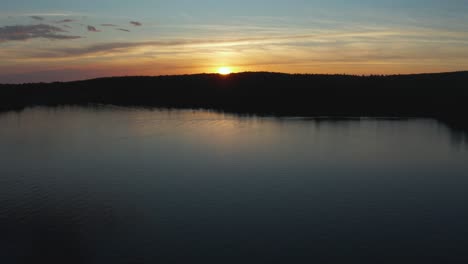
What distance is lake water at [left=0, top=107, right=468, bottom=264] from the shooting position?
74.0 ft

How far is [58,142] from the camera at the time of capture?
189 feet

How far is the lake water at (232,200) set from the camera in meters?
22.5

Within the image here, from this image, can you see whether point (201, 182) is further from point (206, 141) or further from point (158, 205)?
point (206, 141)

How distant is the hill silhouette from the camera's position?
351 ft

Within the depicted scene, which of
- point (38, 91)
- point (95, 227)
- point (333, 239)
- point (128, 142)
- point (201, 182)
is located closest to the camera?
point (333, 239)

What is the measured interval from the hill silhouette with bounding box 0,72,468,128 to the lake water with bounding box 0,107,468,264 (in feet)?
141

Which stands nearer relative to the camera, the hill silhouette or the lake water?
the lake water

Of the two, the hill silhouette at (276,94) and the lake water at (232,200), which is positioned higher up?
the hill silhouette at (276,94)

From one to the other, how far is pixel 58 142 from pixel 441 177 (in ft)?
147

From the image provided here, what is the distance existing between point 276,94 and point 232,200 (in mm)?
112341

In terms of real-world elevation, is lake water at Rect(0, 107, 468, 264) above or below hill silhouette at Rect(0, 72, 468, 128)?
below

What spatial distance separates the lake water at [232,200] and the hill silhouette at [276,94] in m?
42.9

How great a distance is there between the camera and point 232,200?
31.1 meters

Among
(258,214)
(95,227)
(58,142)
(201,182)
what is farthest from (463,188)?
(58,142)
